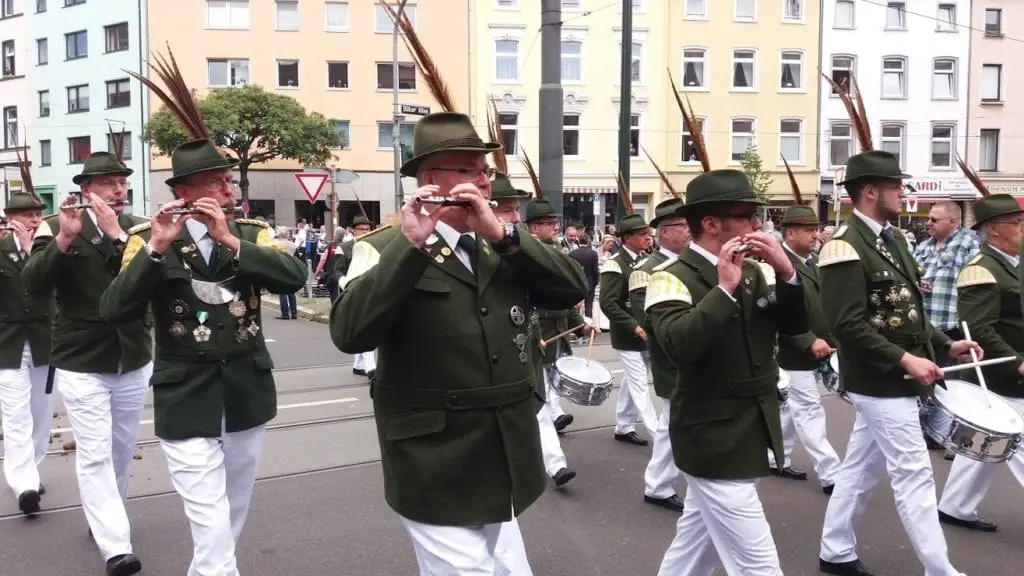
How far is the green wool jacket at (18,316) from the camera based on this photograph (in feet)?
20.3

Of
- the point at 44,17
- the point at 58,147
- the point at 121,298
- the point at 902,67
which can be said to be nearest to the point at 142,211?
the point at 58,147

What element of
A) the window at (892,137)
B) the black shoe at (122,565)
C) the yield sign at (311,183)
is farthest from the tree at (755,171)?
the black shoe at (122,565)

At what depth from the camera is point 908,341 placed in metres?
4.67

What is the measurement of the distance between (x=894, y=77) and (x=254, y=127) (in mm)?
27119

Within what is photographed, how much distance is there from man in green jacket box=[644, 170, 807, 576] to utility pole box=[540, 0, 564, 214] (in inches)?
249

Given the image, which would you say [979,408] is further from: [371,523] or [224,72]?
[224,72]

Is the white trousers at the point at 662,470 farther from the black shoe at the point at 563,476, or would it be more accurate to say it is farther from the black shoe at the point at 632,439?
the black shoe at the point at 632,439

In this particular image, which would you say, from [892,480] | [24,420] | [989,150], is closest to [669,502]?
[892,480]

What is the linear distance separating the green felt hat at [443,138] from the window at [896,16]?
40.2 m

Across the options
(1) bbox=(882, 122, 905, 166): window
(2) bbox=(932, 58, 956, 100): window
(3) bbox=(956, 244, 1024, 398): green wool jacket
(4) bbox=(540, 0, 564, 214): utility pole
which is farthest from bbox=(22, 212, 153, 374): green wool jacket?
(2) bbox=(932, 58, 956, 100): window

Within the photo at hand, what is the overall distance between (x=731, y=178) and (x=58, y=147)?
151 ft

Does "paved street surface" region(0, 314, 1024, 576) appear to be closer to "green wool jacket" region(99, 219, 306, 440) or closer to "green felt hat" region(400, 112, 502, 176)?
"green wool jacket" region(99, 219, 306, 440)

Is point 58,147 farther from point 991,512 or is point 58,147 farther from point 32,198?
point 991,512

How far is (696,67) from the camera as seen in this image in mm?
38875
